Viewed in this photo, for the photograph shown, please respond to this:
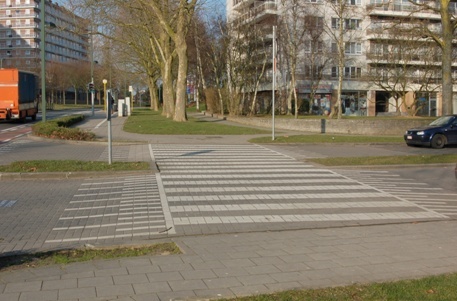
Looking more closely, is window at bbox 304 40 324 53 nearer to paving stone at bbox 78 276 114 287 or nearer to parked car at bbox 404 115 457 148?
parked car at bbox 404 115 457 148

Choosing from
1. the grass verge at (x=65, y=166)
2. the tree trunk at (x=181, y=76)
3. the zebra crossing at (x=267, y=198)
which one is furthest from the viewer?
the tree trunk at (x=181, y=76)

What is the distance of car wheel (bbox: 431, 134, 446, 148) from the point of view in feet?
73.3

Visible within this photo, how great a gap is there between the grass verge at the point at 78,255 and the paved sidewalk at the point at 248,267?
0.21 metres

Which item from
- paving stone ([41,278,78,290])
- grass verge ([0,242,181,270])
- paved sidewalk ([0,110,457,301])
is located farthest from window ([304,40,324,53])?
paving stone ([41,278,78,290])

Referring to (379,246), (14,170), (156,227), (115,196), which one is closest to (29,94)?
(14,170)

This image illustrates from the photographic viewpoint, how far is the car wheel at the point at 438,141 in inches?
880

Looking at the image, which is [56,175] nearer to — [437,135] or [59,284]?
[59,284]

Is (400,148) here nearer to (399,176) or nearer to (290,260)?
(399,176)

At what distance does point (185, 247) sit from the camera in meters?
6.62

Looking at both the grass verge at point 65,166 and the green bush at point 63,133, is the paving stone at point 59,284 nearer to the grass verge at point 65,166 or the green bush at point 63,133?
the grass verge at point 65,166

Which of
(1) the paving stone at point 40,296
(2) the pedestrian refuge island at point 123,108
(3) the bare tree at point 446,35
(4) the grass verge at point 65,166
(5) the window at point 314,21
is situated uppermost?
(5) the window at point 314,21

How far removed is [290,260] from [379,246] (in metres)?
1.53

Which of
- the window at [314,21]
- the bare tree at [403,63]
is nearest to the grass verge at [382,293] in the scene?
the bare tree at [403,63]

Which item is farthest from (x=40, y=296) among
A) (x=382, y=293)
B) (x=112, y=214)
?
(x=112, y=214)
